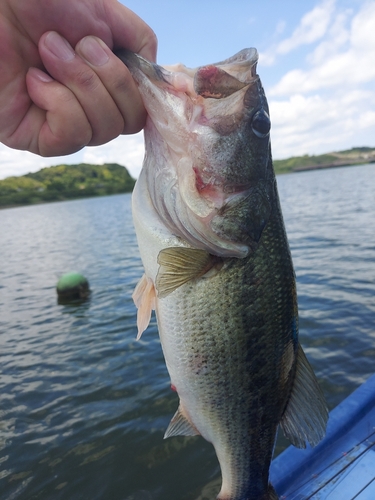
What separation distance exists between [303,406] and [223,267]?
100 centimetres

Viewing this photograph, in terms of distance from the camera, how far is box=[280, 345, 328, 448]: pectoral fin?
2152 mm

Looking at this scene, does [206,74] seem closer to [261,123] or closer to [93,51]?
[261,123]

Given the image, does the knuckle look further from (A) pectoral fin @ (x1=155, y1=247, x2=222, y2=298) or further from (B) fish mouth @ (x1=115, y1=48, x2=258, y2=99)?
(A) pectoral fin @ (x1=155, y1=247, x2=222, y2=298)

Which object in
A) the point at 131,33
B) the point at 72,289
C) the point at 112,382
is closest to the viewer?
the point at 131,33

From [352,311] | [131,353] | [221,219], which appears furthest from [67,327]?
[221,219]

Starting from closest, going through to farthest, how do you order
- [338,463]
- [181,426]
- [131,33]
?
[131,33], [181,426], [338,463]

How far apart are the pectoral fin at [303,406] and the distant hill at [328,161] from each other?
413 ft

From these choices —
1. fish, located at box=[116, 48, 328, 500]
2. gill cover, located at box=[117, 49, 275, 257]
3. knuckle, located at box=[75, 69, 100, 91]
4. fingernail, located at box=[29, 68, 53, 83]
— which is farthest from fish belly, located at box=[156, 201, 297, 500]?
fingernail, located at box=[29, 68, 53, 83]

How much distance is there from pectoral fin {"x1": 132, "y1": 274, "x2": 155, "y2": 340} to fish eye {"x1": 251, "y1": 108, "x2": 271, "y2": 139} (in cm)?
94

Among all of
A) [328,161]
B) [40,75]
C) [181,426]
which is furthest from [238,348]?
[328,161]

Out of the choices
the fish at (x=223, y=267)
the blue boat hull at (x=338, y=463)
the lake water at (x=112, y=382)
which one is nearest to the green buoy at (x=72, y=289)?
the lake water at (x=112, y=382)

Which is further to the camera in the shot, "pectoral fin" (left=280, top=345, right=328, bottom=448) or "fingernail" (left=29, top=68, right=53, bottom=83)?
"pectoral fin" (left=280, top=345, right=328, bottom=448)

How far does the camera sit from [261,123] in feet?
5.81

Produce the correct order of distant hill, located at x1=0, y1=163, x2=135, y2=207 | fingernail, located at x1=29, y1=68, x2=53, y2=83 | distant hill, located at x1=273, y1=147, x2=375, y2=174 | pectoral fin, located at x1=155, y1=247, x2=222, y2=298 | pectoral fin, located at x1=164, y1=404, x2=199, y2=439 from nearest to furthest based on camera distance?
fingernail, located at x1=29, y1=68, x2=53, y2=83 → pectoral fin, located at x1=155, y1=247, x2=222, y2=298 → pectoral fin, located at x1=164, y1=404, x2=199, y2=439 → distant hill, located at x1=0, y1=163, x2=135, y2=207 → distant hill, located at x1=273, y1=147, x2=375, y2=174
